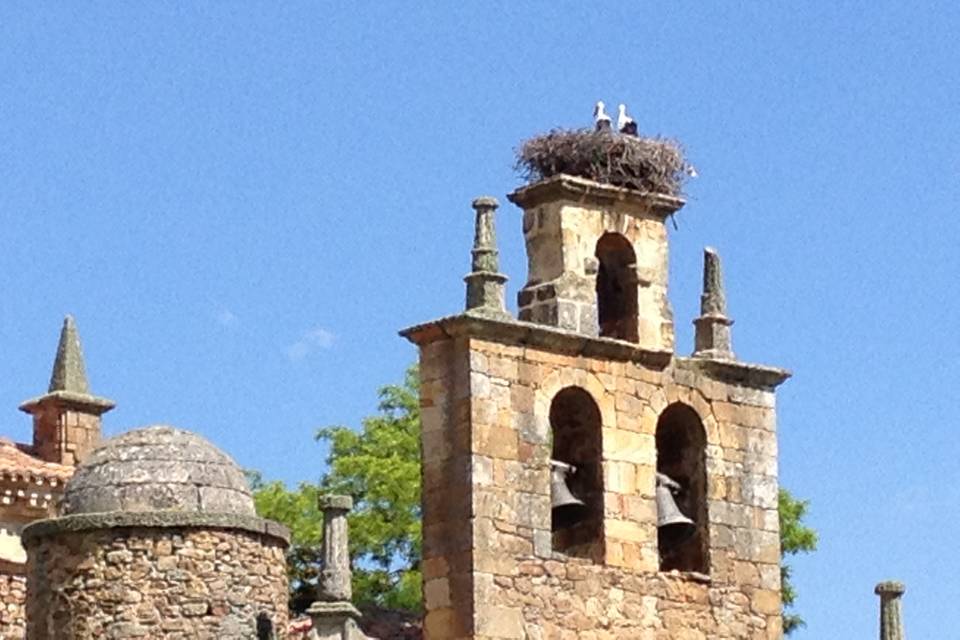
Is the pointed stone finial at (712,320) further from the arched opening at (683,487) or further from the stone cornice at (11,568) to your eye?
the stone cornice at (11,568)

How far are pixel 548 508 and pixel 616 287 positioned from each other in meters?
2.67

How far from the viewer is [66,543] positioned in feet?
68.3

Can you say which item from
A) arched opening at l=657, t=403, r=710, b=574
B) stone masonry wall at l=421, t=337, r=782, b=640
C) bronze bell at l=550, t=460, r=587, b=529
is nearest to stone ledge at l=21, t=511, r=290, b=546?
stone masonry wall at l=421, t=337, r=782, b=640

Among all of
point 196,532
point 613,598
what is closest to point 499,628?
point 613,598

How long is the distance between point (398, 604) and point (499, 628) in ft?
37.6

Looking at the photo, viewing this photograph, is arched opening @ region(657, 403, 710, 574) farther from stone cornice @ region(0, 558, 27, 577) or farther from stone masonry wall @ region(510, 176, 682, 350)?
stone cornice @ region(0, 558, 27, 577)

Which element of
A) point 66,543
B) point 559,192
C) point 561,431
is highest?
point 559,192

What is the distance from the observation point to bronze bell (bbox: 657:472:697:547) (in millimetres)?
29141

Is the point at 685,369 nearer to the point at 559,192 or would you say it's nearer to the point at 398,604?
the point at 559,192

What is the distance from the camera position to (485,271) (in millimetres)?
27797

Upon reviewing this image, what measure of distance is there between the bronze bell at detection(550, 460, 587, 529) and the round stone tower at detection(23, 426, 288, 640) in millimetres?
7198

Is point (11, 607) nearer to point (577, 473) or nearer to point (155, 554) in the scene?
point (577, 473)

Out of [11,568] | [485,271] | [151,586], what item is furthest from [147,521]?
[11,568]

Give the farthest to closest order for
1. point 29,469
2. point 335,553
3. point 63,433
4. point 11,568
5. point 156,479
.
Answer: point 63,433 < point 29,469 < point 11,568 < point 335,553 < point 156,479
